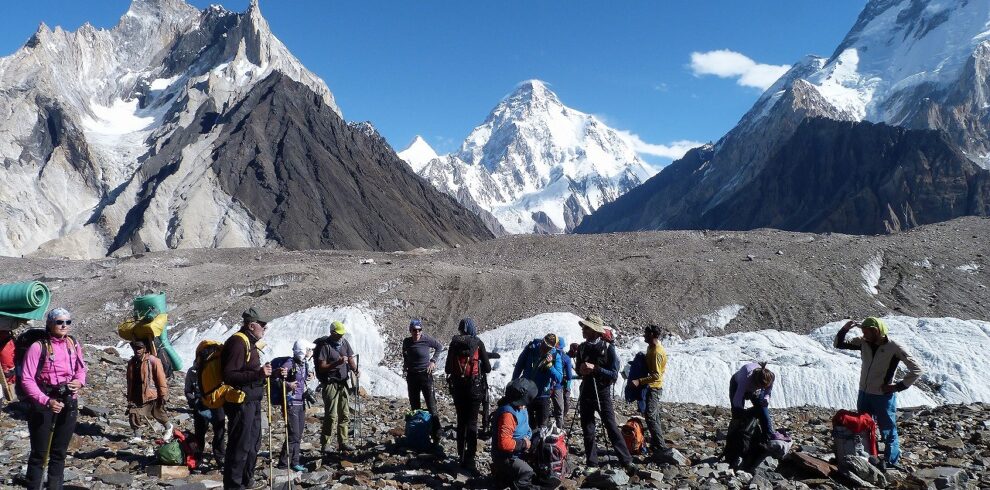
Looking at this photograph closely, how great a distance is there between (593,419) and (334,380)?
3.94m

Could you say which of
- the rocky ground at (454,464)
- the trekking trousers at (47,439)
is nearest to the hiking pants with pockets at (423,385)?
the rocky ground at (454,464)

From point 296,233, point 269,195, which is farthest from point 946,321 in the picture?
point 269,195

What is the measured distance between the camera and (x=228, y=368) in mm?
6891

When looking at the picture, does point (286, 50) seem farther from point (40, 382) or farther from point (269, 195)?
point (40, 382)

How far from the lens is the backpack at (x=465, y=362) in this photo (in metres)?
8.88

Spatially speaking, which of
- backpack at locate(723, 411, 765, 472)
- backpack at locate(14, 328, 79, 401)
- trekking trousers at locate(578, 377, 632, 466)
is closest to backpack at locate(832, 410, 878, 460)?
backpack at locate(723, 411, 765, 472)

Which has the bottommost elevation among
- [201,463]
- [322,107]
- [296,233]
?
[201,463]

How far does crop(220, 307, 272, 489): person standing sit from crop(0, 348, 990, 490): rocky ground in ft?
2.72

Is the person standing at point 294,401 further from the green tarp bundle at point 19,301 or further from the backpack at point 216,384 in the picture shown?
the green tarp bundle at point 19,301

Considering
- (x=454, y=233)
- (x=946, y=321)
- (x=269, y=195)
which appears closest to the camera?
(x=946, y=321)

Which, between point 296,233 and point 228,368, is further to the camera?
point 296,233

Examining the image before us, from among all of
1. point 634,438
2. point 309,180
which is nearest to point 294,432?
point 634,438

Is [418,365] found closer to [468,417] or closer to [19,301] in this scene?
[468,417]

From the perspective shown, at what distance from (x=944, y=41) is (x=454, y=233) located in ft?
538
